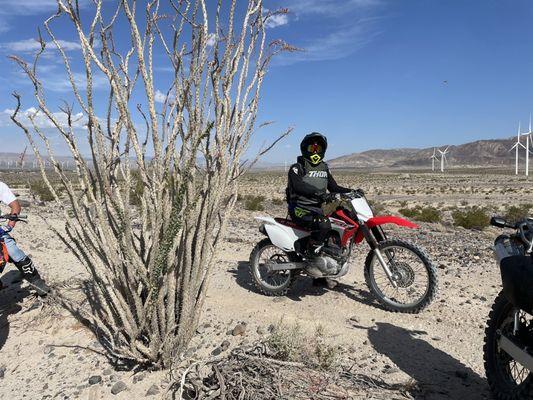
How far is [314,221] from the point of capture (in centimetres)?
526

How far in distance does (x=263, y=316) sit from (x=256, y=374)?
1712mm

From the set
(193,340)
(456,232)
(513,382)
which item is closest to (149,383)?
(193,340)

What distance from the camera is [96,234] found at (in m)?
3.52

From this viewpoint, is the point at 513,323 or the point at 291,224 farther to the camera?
the point at 291,224

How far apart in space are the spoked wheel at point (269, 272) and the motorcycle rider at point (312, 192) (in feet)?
1.61

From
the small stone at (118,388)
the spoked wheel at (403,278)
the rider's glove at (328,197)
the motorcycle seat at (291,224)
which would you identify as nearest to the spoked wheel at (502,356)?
the spoked wheel at (403,278)

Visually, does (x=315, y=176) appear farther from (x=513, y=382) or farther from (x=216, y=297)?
(x=513, y=382)

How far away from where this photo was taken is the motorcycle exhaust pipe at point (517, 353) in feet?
8.52

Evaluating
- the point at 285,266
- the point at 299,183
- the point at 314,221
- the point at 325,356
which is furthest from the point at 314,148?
the point at 325,356

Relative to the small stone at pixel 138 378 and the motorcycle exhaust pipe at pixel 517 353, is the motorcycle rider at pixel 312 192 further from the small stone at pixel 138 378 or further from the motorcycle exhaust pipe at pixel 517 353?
the small stone at pixel 138 378

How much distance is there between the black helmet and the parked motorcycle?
261 cm

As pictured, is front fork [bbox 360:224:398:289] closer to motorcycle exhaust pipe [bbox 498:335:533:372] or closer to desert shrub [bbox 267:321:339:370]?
desert shrub [bbox 267:321:339:370]

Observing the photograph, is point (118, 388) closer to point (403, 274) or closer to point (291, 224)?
point (291, 224)

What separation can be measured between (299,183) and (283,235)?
28.1 inches
